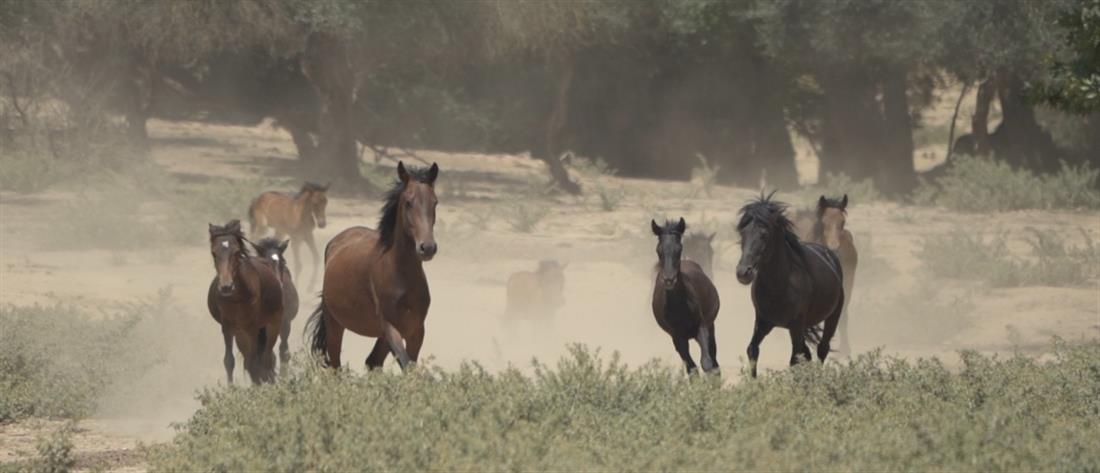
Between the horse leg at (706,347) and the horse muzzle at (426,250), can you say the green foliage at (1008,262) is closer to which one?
the horse leg at (706,347)

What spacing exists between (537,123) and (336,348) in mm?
27335

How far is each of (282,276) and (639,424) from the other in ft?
19.4

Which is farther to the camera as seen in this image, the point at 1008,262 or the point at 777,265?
the point at 1008,262

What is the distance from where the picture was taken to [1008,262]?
23219 millimetres

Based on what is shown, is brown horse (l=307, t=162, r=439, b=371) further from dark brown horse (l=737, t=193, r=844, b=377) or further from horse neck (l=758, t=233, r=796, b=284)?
horse neck (l=758, t=233, r=796, b=284)

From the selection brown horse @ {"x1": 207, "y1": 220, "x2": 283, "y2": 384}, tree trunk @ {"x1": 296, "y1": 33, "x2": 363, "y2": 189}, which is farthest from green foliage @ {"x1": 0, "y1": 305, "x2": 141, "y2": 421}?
tree trunk @ {"x1": 296, "y1": 33, "x2": 363, "y2": 189}

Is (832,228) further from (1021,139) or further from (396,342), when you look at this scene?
(1021,139)

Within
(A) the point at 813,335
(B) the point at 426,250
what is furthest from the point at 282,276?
(A) the point at 813,335

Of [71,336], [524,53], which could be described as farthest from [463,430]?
[524,53]

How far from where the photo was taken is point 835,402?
35.0 feet

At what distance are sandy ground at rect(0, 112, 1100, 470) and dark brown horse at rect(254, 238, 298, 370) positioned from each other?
83 cm

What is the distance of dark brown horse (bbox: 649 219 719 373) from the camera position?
12500 millimetres

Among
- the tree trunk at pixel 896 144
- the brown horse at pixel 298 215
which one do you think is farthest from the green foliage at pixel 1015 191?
the brown horse at pixel 298 215

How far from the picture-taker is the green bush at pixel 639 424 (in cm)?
845
